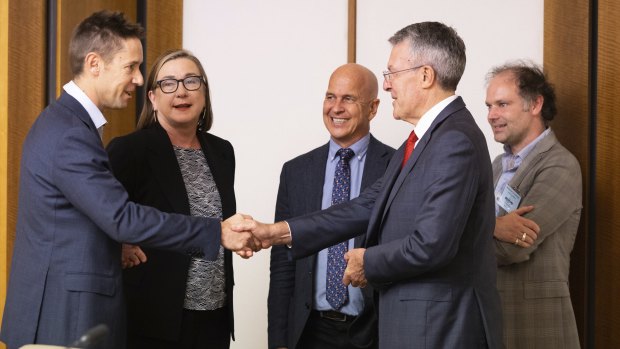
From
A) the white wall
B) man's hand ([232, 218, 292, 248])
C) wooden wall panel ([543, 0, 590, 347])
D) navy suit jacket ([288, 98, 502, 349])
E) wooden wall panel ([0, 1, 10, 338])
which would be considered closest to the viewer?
navy suit jacket ([288, 98, 502, 349])

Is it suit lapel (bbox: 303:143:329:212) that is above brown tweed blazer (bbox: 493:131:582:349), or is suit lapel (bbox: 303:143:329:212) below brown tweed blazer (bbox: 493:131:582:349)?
above

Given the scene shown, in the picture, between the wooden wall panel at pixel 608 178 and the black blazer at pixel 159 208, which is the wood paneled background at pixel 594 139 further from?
the black blazer at pixel 159 208

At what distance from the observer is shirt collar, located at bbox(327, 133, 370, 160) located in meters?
3.59

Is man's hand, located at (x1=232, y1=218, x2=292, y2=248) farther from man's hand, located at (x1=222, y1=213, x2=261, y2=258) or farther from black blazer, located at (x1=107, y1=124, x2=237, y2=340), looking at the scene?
black blazer, located at (x1=107, y1=124, x2=237, y2=340)

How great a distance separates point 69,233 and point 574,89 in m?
2.51

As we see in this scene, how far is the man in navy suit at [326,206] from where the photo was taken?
3.35 m

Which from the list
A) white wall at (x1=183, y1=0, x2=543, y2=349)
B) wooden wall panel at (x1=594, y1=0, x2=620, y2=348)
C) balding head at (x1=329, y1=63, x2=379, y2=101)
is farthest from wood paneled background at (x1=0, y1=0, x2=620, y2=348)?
balding head at (x1=329, y1=63, x2=379, y2=101)

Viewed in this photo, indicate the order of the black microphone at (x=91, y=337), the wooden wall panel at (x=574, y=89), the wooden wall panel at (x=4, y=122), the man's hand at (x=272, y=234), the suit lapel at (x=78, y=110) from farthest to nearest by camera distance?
1. the wooden wall panel at (x=574, y=89)
2. the wooden wall panel at (x=4, y=122)
3. the man's hand at (x=272, y=234)
4. the suit lapel at (x=78, y=110)
5. the black microphone at (x=91, y=337)

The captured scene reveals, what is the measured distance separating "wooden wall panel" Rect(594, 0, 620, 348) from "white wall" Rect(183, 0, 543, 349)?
980 mm

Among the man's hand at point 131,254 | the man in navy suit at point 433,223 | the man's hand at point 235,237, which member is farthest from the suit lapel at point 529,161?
the man's hand at point 131,254

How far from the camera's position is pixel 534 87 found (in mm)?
3730

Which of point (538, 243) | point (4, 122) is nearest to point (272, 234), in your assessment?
point (538, 243)

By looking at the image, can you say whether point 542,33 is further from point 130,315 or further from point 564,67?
point 130,315

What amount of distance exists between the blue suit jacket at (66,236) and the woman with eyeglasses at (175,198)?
0.33 m
